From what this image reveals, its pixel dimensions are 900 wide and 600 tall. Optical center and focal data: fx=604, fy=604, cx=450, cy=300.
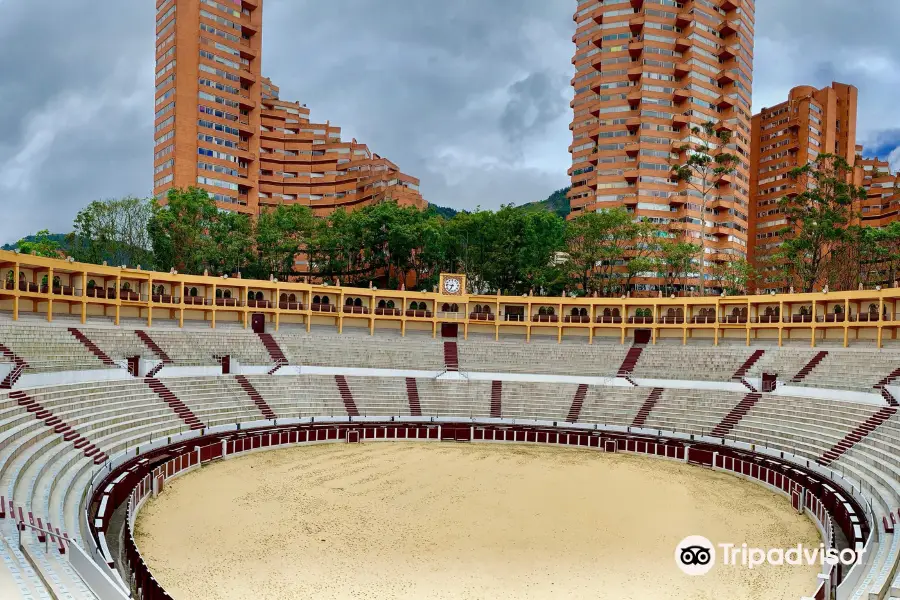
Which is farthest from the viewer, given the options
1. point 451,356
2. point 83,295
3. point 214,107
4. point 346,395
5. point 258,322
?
point 214,107

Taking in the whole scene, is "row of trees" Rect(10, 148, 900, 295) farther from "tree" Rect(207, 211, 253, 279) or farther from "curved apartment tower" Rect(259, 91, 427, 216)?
"curved apartment tower" Rect(259, 91, 427, 216)

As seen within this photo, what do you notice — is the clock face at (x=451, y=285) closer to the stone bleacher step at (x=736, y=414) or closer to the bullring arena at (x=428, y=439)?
the bullring arena at (x=428, y=439)

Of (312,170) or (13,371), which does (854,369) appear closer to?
(13,371)

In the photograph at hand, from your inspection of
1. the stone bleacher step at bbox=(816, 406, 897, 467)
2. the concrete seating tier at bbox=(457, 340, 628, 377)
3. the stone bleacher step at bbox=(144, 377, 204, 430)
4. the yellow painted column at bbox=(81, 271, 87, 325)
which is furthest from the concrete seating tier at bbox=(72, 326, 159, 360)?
the stone bleacher step at bbox=(816, 406, 897, 467)

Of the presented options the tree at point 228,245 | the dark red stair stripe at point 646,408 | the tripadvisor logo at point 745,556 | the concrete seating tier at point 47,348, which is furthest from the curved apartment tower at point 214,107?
the tripadvisor logo at point 745,556

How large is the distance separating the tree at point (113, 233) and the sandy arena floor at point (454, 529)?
Answer: 36226 millimetres

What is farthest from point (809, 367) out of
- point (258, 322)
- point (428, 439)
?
point (258, 322)

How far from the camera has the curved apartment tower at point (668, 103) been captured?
267ft

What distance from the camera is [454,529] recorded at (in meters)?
20.9

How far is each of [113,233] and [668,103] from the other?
69564 mm

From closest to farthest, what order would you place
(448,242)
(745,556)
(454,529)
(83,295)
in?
(745,556)
(454,529)
(83,295)
(448,242)

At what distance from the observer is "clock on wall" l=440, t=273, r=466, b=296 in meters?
55.1

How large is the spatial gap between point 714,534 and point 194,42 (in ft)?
277

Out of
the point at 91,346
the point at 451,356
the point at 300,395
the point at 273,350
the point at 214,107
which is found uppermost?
the point at 214,107
